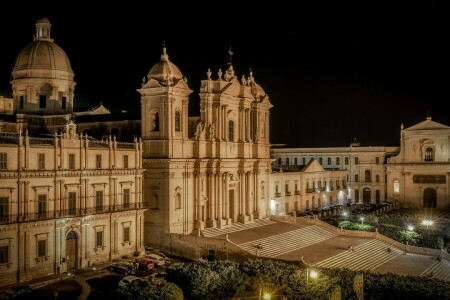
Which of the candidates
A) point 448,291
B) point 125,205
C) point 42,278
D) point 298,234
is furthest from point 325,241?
point 42,278

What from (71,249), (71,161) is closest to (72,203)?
(71,161)

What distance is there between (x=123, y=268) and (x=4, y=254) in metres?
8.94

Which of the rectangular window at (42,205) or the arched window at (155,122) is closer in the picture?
the rectangular window at (42,205)

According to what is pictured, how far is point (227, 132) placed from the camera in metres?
60.8

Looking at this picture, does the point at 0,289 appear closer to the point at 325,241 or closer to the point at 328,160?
the point at 325,241

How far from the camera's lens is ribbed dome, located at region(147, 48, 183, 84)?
53562mm

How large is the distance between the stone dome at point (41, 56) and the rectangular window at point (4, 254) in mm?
23111

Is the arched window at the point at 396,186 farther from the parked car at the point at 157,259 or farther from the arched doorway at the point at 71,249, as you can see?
the arched doorway at the point at 71,249

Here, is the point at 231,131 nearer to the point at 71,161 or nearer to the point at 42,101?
the point at 42,101

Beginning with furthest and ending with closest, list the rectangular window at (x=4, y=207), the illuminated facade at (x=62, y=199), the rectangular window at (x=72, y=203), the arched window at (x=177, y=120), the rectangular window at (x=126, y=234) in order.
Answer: the arched window at (x=177, y=120) → the rectangular window at (x=126, y=234) → the rectangular window at (x=72, y=203) → the illuminated facade at (x=62, y=199) → the rectangular window at (x=4, y=207)

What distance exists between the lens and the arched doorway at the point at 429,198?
298 ft

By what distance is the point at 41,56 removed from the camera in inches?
2201

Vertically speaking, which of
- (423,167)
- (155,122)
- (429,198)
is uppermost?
(155,122)

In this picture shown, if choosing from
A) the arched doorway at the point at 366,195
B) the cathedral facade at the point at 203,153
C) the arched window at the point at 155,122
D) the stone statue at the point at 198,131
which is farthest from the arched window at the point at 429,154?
the arched window at the point at 155,122
